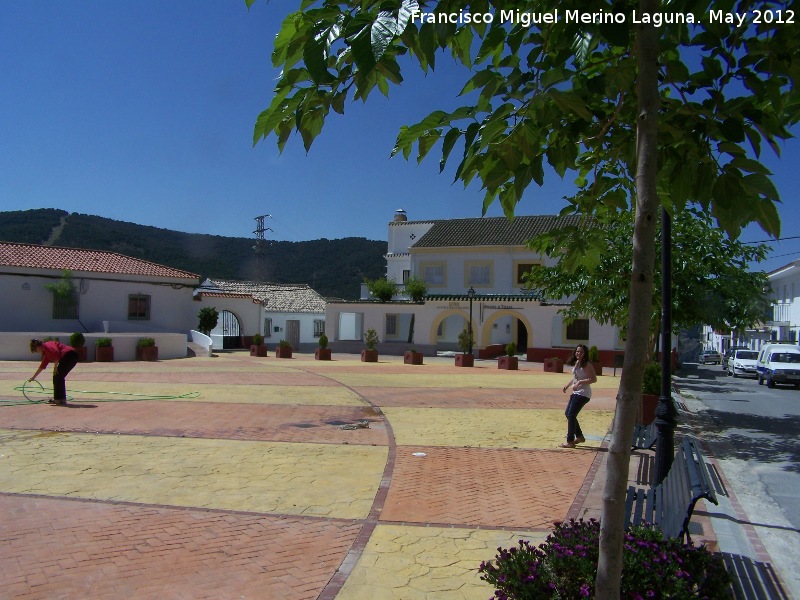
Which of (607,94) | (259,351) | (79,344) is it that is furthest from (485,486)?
(259,351)

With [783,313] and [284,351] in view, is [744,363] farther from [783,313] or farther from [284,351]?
[284,351]

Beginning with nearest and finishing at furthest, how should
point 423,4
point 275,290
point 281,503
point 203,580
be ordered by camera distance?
point 423,4 < point 203,580 < point 281,503 < point 275,290

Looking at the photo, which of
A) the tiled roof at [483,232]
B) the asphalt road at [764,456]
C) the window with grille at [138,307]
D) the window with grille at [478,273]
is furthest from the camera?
the tiled roof at [483,232]

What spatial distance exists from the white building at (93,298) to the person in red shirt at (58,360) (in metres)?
14.7

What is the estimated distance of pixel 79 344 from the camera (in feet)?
82.1

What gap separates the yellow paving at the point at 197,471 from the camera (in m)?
6.59

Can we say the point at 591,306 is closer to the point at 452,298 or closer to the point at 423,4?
the point at 423,4

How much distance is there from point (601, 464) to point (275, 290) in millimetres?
46240

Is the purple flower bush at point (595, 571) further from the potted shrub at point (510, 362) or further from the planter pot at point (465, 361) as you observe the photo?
the planter pot at point (465, 361)

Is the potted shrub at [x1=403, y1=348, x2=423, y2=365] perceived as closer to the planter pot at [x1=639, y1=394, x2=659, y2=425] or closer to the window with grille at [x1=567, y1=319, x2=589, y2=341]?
the window with grille at [x1=567, y1=319, x2=589, y2=341]

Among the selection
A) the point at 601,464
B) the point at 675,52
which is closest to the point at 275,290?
the point at 601,464

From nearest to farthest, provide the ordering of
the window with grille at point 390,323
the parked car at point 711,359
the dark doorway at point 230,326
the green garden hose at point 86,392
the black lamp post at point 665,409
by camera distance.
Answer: the black lamp post at point 665,409 → the green garden hose at point 86,392 → the dark doorway at point 230,326 → the window with grille at point 390,323 → the parked car at point 711,359

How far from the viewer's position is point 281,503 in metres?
6.48

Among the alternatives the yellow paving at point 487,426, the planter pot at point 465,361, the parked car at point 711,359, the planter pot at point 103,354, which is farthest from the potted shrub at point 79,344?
the parked car at point 711,359
